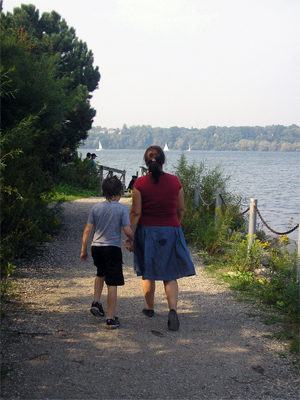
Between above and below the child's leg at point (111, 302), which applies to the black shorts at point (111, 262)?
above

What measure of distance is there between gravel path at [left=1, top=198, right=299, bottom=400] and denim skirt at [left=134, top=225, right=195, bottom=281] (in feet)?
1.85

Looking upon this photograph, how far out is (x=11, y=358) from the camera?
3.54 meters

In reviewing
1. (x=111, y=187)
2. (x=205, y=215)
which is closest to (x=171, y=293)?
(x=111, y=187)

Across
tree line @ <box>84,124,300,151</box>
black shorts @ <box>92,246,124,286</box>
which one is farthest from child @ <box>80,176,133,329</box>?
tree line @ <box>84,124,300,151</box>

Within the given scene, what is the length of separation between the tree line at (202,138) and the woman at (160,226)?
7126 centimetres

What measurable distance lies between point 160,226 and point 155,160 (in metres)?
0.69

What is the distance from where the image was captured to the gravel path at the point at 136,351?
3182mm

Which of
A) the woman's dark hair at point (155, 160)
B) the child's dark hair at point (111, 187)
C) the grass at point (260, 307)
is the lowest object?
the grass at point (260, 307)

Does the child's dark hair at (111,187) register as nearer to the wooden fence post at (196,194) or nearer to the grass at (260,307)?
the grass at (260,307)

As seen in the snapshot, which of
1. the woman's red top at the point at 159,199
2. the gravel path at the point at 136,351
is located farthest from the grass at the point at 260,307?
the woman's red top at the point at 159,199

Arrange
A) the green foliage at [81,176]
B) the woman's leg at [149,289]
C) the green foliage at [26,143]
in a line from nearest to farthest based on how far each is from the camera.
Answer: the woman's leg at [149,289]
the green foliage at [26,143]
the green foliage at [81,176]

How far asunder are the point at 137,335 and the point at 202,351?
2.26 ft

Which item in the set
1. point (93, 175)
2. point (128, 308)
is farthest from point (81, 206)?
point (128, 308)

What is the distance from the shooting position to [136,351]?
383cm
